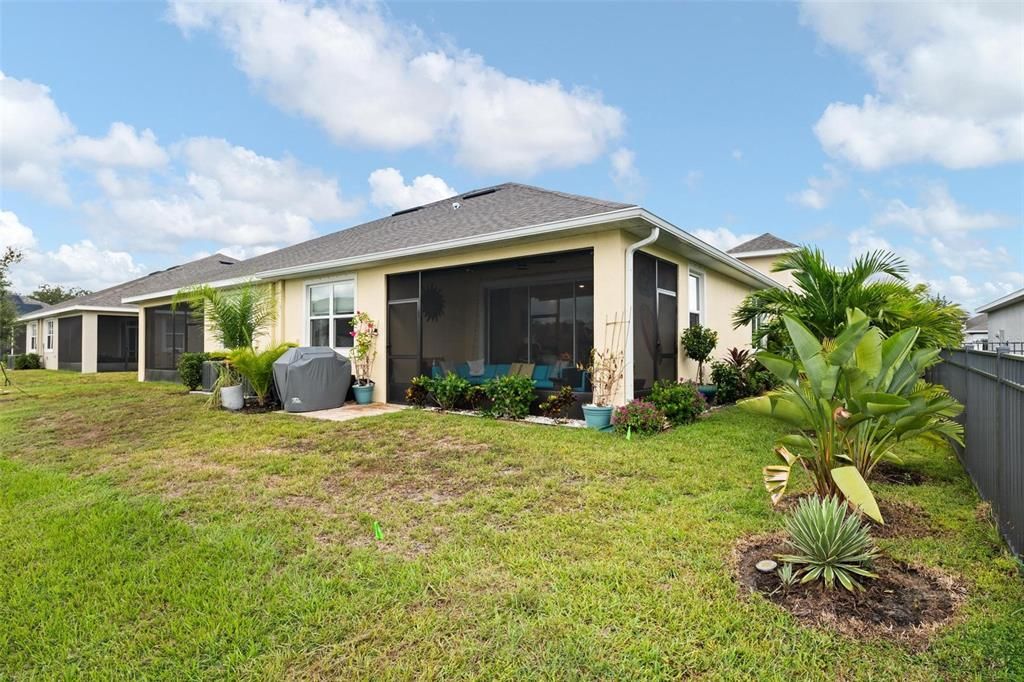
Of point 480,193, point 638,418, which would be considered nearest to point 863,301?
point 638,418

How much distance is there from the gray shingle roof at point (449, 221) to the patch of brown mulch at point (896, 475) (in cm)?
414

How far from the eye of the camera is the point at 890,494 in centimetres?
417

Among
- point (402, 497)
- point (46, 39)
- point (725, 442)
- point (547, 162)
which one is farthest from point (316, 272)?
point (547, 162)

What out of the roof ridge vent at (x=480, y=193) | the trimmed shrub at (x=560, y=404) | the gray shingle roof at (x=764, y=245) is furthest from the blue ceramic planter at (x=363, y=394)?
the gray shingle roof at (x=764, y=245)

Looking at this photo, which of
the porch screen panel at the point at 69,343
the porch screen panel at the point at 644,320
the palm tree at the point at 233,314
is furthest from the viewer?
the porch screen panel at the point at 69,343

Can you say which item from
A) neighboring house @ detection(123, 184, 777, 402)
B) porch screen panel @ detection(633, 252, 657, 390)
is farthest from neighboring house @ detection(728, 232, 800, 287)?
porch screen panel @ detection(633, 252, 657, 390)

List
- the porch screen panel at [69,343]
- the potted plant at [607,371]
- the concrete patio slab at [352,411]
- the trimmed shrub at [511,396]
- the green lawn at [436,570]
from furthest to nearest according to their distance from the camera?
the porch screen panel at [69,343]
the concrete patio slab at [352,411]
the trimmed shrub at [511,396]
the potted plant at [607,371]
the green lawn at [436,570]

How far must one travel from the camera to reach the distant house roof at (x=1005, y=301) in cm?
1747

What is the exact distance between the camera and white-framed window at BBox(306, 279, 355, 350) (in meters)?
10.7

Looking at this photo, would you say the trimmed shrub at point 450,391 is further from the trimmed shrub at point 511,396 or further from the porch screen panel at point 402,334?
the porch screen panel at point 402,334

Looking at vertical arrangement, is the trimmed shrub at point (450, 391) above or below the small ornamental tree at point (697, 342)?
below

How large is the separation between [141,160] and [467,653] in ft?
57.9

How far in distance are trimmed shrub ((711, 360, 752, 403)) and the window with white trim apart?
41.8 inches

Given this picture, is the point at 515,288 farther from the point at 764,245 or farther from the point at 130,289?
the point at 130,289
